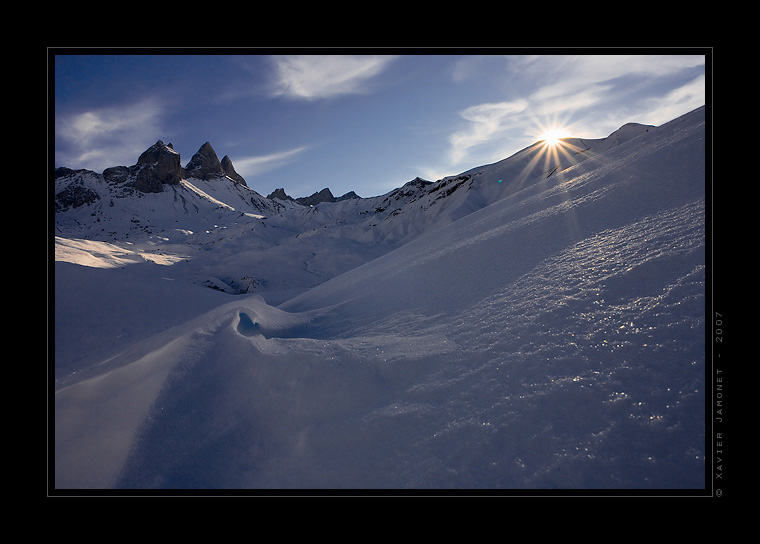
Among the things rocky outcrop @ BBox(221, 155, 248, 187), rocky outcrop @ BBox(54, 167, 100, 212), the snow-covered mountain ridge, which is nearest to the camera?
the snow-covered mountain ridge

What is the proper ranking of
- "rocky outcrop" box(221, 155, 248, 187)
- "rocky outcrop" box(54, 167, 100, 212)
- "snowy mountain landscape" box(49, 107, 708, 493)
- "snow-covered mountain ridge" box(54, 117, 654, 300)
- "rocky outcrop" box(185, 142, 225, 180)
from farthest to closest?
"rocky outcrop" box(221, 155, 248, 187)
"rocky outcrop" box(185, 142, 225, 180)
"rocky outcrop" box(54, 167, 100, 212)
"snow-covered mountain ridge" box(54, 117, 654, 300)
"snowy mountain landscape" box(49, 107, 708, 493)

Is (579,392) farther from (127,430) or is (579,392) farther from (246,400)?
(127,430)

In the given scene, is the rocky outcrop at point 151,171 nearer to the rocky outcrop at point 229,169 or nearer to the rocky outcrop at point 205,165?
the rocky outcrop at point 205,165

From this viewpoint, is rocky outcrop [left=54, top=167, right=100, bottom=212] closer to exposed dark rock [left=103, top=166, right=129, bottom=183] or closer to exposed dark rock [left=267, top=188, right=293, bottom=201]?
exposed dark rock [left=103, top=166, right=129, bottom=183]

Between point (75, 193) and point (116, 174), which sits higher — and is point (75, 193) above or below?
below

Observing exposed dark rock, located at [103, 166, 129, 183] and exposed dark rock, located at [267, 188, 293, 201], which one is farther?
exposed dark rock, located at [267, 188, 293, 201]

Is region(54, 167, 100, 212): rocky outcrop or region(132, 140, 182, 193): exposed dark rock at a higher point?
region(132, 140, 182, 193): exposed dark rock

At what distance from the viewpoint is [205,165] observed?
99688 mm

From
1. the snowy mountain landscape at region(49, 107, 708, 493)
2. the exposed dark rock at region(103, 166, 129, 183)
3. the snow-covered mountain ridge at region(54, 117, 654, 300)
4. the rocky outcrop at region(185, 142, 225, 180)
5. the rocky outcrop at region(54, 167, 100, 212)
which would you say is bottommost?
the snowy mountain landscape at region(49, 107, 708, 493)

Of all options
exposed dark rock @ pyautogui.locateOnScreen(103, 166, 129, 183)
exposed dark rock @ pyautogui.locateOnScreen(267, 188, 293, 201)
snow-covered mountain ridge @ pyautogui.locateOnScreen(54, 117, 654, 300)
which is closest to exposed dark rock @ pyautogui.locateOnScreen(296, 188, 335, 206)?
exposed dark rock @ pyautogui.locateOnScreen(267, 188, 293, 201)

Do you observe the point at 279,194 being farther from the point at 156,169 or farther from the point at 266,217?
the point at 266,217

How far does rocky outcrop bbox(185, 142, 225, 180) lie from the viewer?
97.4m

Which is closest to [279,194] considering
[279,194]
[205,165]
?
[279,194]
